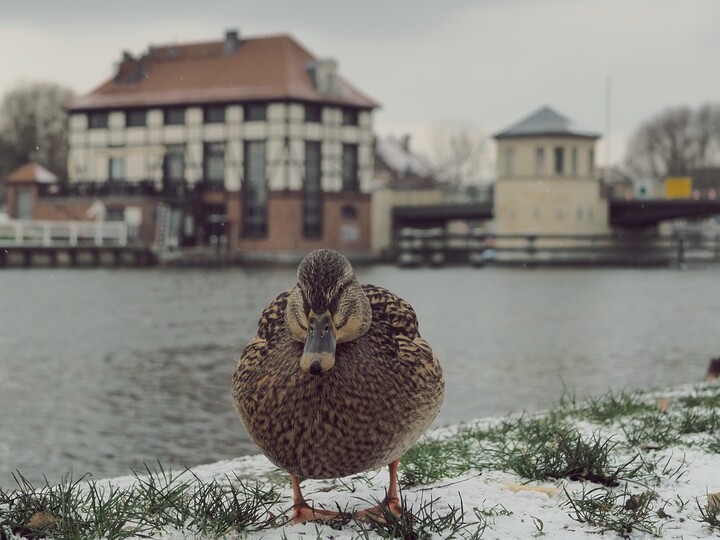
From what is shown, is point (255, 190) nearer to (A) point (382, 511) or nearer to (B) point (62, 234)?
(B) point (62, 234)

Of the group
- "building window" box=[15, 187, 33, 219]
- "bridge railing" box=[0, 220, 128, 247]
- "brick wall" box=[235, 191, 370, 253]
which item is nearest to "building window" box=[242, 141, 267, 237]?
"brick wall" box=[235, 191, 370, 253]

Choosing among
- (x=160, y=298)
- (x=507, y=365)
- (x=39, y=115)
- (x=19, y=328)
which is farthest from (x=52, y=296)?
(x=39, y=115)

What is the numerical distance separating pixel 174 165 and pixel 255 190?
5.00 m

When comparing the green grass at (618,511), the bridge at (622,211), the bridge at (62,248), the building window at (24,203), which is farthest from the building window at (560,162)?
the green grass at (618,511)

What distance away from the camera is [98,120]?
57.7 m

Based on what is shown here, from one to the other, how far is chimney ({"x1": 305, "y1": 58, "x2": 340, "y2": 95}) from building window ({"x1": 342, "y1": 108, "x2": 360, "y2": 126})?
3.61 ft

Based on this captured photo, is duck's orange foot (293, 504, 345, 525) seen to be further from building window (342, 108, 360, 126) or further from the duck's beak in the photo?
building window (342, 108, 360, 126)

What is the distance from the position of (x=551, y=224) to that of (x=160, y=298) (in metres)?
32.6

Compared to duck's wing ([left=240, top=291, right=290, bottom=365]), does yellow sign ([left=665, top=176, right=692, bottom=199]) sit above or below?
above

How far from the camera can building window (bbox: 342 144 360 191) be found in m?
55.0

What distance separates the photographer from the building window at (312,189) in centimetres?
5375

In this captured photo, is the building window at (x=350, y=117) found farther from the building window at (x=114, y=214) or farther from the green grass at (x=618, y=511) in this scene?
the green grass at (x=618, y=511)

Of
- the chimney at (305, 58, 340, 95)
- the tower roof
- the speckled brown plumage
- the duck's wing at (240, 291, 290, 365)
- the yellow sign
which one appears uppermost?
the chimney at (305, 58, 340, 95)

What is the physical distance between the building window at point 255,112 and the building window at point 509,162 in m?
13.1
